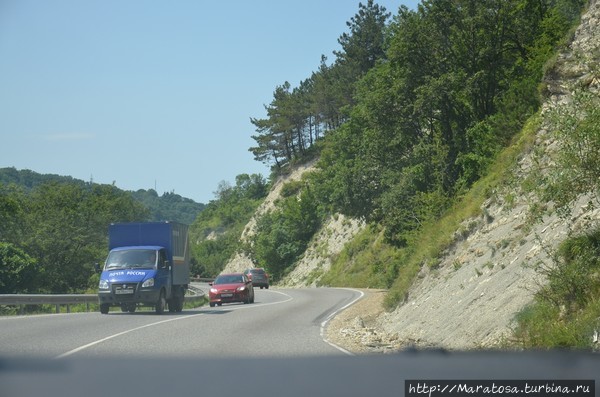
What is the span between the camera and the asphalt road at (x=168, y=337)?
14281 mm

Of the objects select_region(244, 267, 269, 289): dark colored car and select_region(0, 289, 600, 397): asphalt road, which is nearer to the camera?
select_region(0, 289, 600, 397): asphalt road

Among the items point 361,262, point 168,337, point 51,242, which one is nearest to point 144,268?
point 168,337

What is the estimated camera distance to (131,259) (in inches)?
1083

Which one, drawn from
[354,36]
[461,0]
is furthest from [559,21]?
[354,36]

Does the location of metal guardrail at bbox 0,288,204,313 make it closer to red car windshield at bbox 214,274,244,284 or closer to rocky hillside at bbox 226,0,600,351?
red car windshield at bbox 214,274,244,284

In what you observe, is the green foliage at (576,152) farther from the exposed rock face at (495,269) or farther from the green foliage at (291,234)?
the green foliage at (291,234)

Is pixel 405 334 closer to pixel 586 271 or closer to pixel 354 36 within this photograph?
pixel 586 271

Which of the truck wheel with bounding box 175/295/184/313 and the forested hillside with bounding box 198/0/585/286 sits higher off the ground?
the forested hillside with bounding box 198/0/585/286

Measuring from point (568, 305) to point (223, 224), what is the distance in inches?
6069

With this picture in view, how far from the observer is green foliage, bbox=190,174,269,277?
131625 mm

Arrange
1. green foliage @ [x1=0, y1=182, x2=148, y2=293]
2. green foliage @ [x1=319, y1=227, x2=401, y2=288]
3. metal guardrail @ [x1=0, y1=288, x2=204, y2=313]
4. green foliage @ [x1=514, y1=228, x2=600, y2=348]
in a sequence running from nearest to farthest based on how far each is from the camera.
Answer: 1. green foliage @ [x1=514, y1=228, x2=600, y2=348]
2. metal guardrail @ [x1=0, y1=288, x2=204, y2=313]
3. green foliage @ [x1=319, y1=227, x2=401, y2=288]
4. green foliage @ [x1=0, y1=182, x2=148, y2=293]

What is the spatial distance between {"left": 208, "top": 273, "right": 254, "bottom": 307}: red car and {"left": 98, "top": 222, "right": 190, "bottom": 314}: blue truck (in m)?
6.49

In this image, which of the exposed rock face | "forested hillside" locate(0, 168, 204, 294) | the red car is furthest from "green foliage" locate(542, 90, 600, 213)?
"forested hillside" locate(0, 168, 204, 294)

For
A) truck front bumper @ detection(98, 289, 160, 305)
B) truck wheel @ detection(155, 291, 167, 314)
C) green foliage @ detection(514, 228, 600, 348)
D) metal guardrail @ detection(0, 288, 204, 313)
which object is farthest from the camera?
metal guardrail @ detection(0, 288, 204, 313)
